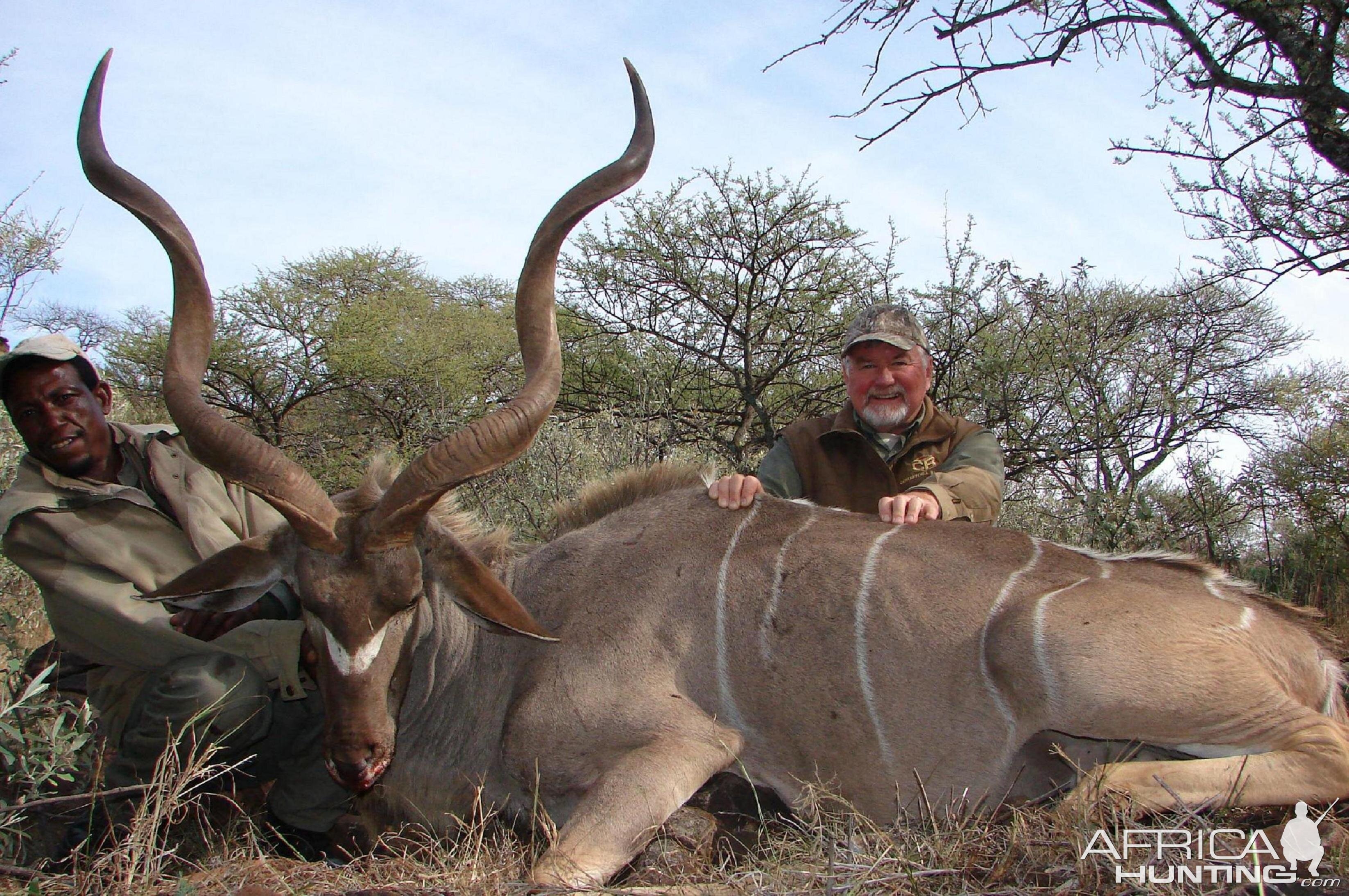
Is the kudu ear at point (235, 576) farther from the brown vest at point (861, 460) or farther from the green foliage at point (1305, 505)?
the green foliage at point (1305, 505)

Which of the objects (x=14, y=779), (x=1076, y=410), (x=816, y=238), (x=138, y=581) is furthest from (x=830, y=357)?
(x=14, y=779)

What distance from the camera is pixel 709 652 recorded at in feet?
9.30

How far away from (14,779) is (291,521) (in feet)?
2.79

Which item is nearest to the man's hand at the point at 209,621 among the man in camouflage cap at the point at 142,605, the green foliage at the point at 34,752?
the man in camouflage cap at the point at 142,605

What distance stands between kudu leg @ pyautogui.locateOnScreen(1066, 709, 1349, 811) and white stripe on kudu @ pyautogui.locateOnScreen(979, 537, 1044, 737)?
24 centimetres

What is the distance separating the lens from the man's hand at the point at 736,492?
3154 millimetres

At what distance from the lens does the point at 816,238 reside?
7.29 metres

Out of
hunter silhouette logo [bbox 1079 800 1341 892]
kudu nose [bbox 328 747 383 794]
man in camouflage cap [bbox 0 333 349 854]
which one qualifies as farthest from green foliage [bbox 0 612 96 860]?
hunter silhouette logo [bbox 1079 800 1341 892]

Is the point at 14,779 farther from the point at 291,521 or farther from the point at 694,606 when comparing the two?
the point at 694,606

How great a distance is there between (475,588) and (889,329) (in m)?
1.82

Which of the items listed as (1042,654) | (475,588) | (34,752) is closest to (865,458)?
(1042,654)

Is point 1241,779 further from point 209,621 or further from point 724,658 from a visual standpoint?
point 209,621

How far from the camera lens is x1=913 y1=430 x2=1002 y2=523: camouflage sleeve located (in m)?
3.34

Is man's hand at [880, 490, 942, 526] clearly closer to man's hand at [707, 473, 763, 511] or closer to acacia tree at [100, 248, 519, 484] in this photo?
man's hand at [707, 473, 763, 511]
